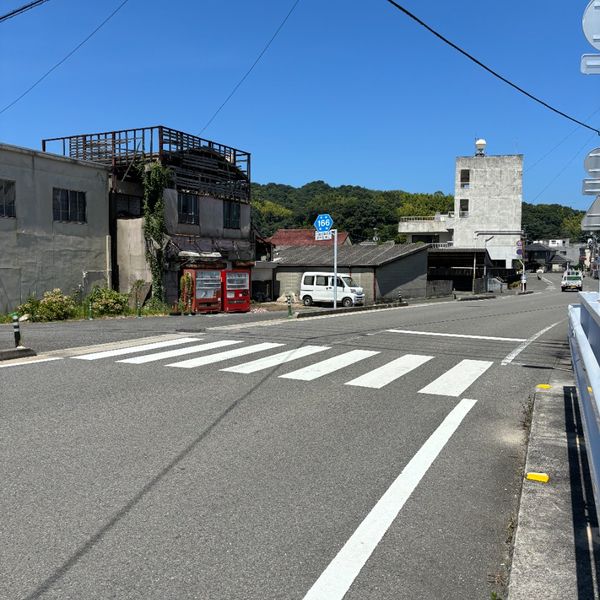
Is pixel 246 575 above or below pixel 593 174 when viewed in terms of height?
below

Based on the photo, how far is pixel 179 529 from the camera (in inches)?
153

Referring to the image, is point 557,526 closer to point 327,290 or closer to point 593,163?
point 593,163

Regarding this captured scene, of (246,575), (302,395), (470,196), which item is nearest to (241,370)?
(302,395)

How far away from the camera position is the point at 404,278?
135ft

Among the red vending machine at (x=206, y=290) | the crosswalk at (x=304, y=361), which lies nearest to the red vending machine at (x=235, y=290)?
the red vending machine at (x=206, y=290)

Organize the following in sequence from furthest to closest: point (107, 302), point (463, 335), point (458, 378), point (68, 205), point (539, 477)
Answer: point (68, 205) → point (107, 302) → point (463, 335) → point (458, 378) → point (539, 477)

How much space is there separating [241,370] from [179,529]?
5953 millimetres

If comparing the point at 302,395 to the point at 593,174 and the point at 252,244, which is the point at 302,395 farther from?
the point at 252,244

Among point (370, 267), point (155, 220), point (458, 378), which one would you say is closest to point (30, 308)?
point (155, 220)

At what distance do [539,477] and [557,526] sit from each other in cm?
92

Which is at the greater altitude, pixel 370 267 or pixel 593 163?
pixel 593 163

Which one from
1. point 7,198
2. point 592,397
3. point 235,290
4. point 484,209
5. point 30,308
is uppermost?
point 484,209

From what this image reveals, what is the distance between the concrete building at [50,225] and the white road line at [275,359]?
15.3 m

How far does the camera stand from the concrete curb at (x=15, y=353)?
1089 centimetres
